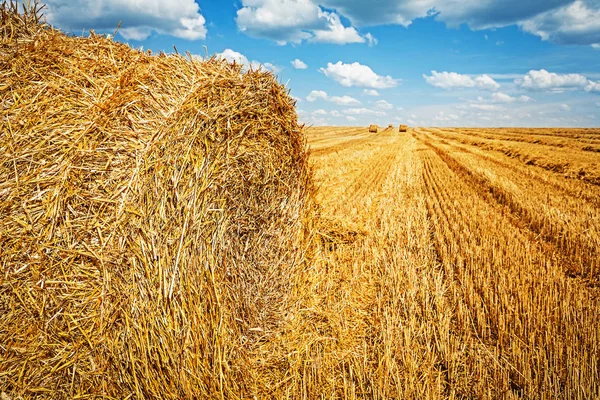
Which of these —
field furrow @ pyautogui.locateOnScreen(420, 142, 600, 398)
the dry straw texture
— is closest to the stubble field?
field furrow @ pyautogui.locateOnScreen(420, 142, 600, 398)

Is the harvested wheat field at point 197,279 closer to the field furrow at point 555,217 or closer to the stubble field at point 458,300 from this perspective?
the stubble field at point 458,300

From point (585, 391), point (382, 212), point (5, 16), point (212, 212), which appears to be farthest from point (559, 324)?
point (5, 16)

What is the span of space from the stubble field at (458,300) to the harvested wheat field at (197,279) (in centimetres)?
3

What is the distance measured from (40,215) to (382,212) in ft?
21.7

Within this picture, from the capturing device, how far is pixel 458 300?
391 cm

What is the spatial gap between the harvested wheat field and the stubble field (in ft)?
0.09

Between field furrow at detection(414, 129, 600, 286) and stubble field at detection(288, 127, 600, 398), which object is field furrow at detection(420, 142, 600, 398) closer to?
stubble field at detection(288, 127, 600, 398)

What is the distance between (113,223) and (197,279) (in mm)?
736

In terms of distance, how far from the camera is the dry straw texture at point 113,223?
2.22m

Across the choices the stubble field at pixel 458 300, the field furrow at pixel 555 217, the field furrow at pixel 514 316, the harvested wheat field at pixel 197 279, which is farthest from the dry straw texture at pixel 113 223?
the field furrow at pixel 555 217

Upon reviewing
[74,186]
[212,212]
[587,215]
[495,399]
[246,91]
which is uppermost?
[246,91]

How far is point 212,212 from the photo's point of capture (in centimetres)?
287

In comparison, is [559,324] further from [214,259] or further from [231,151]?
[231,151]

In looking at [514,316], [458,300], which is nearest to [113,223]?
[458,300]
